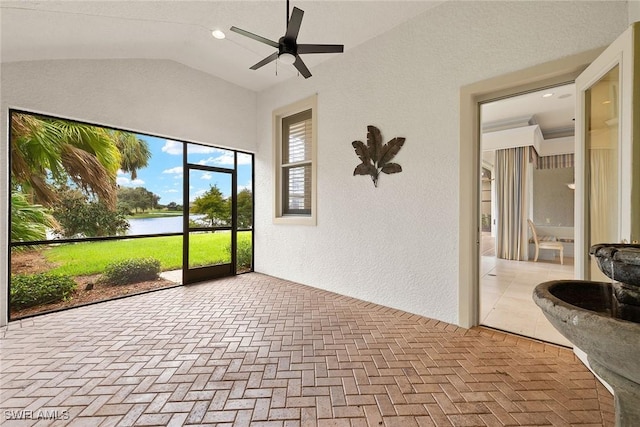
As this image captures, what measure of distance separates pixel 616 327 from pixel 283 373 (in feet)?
6.40

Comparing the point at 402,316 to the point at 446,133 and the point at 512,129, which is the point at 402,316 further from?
the point at 512,129

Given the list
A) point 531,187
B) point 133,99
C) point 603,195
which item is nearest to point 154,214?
point 133,99

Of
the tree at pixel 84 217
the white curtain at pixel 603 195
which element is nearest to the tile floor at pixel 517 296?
the white curtain at pixel 603 195

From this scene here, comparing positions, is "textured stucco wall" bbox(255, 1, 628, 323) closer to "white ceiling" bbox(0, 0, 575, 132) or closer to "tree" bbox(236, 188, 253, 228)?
"white ceiling" bbox(0, 0, 575, 132)

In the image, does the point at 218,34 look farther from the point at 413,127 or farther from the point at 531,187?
the point at 531,187

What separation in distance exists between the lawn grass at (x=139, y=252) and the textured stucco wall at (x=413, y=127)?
1.74m

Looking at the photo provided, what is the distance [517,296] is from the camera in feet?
12.9

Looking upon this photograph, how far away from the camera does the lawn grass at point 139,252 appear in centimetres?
407

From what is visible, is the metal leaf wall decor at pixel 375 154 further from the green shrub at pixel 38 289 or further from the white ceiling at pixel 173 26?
the green shrub at pixel 38 289

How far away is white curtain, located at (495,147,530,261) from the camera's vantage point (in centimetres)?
701

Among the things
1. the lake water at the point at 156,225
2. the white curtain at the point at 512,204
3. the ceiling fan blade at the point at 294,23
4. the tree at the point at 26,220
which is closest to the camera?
the ceiling fan blade at the point at 294,23

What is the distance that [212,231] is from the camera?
5.04 metres

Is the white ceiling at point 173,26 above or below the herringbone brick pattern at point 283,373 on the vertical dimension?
above

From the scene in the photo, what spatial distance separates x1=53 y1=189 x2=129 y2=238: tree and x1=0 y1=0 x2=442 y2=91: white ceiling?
1920 mm
